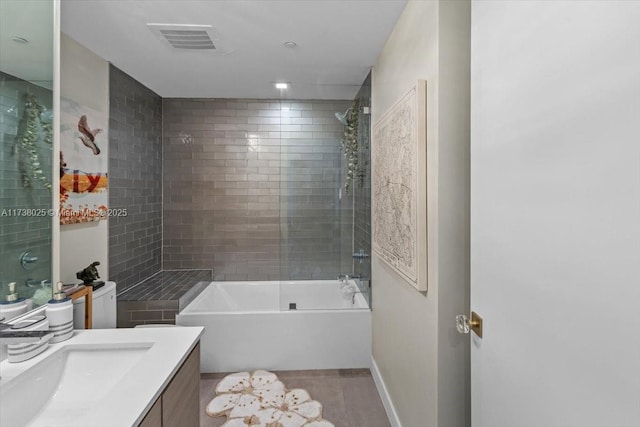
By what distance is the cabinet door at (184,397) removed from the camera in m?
1.07

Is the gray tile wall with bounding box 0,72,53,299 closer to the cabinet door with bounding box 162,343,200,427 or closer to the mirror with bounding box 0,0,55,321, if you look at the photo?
the mirror with bounding box 0,0,55,321

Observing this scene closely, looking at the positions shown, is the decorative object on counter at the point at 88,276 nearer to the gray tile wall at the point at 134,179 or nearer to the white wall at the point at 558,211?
the gray tile wall at the point at 134,179

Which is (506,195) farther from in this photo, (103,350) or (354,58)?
(354,58)

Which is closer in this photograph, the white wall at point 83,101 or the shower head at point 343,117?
the white wall at point 83,101

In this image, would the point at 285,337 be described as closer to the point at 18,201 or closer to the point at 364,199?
the point at 364,199

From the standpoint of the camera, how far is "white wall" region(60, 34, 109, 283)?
2238 mm

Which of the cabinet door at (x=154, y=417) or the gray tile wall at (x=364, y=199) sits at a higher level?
the gray tile wall at (x=364, y=199)

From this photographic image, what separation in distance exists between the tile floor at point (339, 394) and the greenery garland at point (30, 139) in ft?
5.67

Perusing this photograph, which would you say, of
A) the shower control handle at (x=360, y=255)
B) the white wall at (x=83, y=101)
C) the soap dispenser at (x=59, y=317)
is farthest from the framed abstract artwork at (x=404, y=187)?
the white wall at (x=83, y=101)

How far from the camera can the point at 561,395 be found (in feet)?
2.44

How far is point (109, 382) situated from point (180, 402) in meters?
0.27

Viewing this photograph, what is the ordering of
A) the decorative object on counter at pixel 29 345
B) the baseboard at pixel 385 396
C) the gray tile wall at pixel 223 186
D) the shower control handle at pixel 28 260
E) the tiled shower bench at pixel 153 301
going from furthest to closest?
the gray tile wall at pixel 223 186, the tiled shower bench at pixel 153 301, the baseboard at pixel 385 396, the shower control handle at pixel 28 260, the decorative object on counter at pixel 29 345

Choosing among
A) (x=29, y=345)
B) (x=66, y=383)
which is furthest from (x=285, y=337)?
(x=29, y=345)

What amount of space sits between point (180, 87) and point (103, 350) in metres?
2.70
